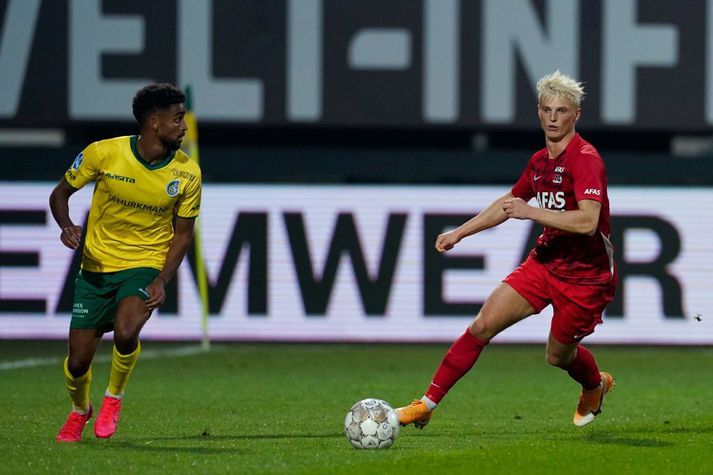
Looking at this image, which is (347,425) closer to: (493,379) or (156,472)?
(156,472)

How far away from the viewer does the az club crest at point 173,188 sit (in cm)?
858

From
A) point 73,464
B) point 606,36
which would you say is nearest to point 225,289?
point 606,36

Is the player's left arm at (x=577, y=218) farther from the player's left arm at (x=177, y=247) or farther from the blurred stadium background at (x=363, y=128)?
the blurred stadium background at (x=363, y=128)

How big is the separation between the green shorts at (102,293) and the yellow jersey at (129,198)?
0.16 ft

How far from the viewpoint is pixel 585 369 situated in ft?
30.5

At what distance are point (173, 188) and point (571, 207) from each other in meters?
2.42

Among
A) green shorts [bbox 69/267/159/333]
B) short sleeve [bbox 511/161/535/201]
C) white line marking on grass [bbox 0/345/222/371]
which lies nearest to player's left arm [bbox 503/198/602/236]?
short sleeve [bbox 511/161/535/201]

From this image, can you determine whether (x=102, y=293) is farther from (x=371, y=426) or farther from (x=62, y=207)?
(x=371, y=426)

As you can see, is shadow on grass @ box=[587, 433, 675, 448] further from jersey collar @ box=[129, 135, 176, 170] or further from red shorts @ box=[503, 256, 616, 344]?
jersey collar @ box=[129, 135, 176, 170]

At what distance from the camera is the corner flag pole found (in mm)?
16891

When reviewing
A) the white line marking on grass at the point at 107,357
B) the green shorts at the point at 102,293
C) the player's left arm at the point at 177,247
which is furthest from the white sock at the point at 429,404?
the white line marking on grass at the point at 107,357

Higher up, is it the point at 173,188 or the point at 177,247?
the point at 173,188

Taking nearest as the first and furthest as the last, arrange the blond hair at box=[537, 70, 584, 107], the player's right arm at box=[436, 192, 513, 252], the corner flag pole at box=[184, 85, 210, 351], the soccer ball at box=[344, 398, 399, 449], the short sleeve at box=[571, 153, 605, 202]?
the soccer ball at box=[344, 398, 399, 449]
the short sleeve at box=[571, 153, 605, 202]
the blond hair at box=[537, 70, 584, 107]
the player's right arm at box=[436, 192, 513, 252]
the corner flag pole at box=[184, 85, 210, 351]

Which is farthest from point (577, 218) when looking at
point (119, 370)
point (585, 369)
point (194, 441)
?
point (119, 370)
